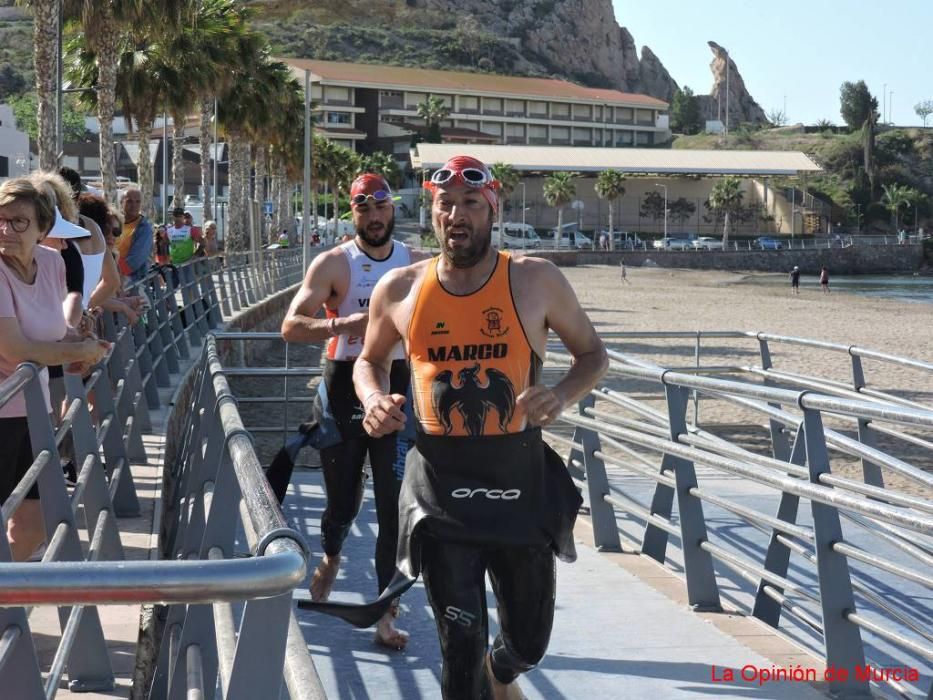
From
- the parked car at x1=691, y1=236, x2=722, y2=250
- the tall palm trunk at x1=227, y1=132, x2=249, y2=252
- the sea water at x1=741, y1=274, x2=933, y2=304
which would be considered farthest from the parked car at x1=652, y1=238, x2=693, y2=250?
the tall palm trunk at x1=227, y1=132, x2=249, y2=252

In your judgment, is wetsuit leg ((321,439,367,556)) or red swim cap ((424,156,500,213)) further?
wetsuit leg ((321,439,367,556))

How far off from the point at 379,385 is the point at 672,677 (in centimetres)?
183

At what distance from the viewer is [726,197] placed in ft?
379

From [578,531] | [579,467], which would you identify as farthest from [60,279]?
[579,467]

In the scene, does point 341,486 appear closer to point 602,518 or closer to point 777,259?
point 602,518

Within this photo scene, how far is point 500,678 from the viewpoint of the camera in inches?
173

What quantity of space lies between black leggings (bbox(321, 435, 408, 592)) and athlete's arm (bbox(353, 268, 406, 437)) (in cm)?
131

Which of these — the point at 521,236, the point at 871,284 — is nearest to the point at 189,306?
the point at 521,236

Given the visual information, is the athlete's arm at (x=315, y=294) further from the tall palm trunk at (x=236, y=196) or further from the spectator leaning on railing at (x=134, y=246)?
the tall palm trunk at (x=236, y=196)

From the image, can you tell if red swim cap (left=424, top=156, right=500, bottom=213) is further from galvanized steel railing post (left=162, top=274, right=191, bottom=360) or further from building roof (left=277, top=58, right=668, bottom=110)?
building roof (left=277, top=58, right=668, bottom=110)

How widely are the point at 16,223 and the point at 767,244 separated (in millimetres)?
111285

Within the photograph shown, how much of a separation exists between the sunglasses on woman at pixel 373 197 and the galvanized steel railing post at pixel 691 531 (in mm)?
1813

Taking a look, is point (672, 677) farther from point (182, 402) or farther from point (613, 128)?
point (613, 128)

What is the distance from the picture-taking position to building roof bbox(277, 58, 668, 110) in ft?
444
